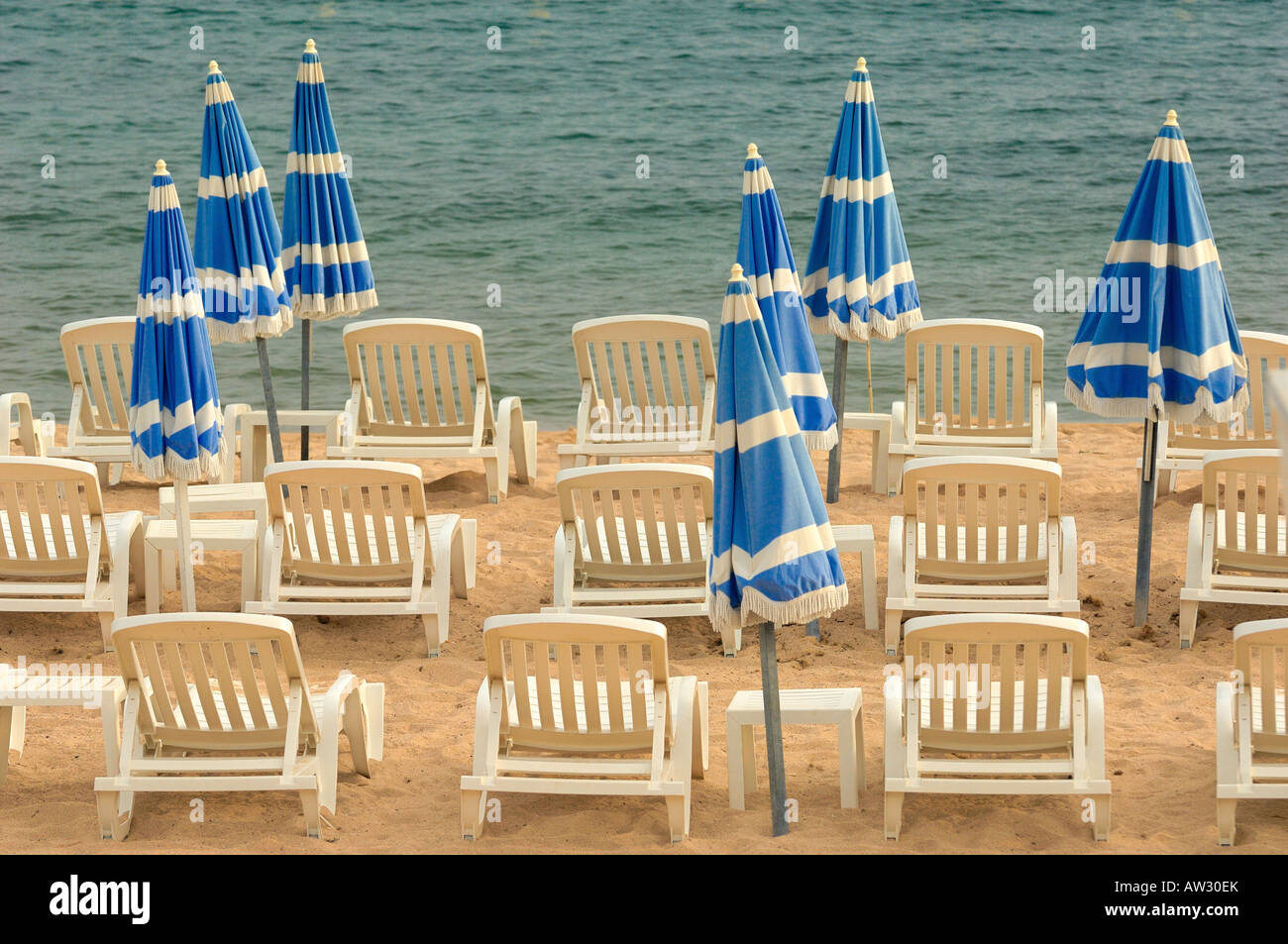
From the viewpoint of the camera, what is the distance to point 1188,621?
795 centimetres

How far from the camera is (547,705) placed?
614 cm

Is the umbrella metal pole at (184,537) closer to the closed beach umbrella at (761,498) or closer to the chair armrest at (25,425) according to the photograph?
the chair armrest at (25,425)

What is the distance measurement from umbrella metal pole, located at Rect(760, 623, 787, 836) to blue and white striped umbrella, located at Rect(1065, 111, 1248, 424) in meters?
2.82

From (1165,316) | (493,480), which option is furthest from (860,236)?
(493,480)

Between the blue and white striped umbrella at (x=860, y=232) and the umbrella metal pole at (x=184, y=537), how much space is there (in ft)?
13.1

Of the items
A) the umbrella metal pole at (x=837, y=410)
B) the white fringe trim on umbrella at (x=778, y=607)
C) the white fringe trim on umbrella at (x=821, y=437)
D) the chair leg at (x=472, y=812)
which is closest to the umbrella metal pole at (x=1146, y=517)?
the white fringe trim on umbrella at (x=821, y=437)

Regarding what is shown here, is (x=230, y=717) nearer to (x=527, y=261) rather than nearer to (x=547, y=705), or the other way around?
(x=547, y=705)

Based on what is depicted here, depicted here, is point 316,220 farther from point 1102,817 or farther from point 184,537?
point 1102,817

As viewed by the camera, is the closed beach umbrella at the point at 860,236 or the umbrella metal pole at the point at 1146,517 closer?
A: the umbrella metal pole at the point at 1146,517

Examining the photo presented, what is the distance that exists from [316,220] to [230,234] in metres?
0.72

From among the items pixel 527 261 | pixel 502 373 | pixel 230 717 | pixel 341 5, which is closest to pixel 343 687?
pixel 230 717

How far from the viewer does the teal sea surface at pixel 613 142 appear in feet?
70.3

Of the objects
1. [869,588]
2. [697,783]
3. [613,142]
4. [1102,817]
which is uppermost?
[613,142]
